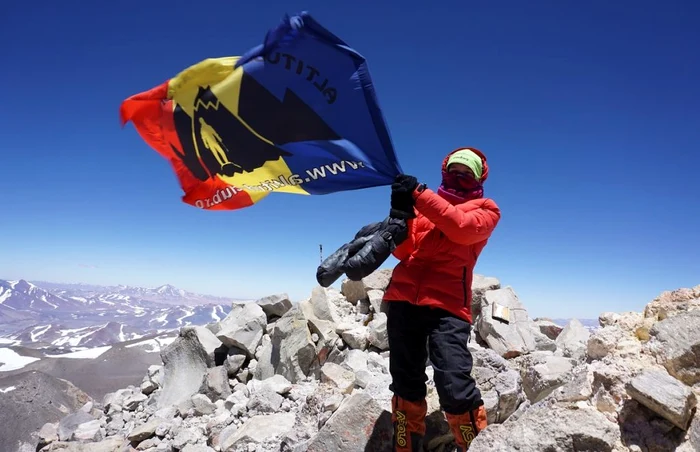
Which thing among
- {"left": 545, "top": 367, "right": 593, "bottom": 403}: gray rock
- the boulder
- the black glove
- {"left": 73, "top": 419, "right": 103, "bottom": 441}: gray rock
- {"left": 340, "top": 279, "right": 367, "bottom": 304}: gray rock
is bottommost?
{"left": 73, "top": 419, "right": 103, "bottom": 441}: gray rock

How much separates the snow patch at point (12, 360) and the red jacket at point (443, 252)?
277 ft

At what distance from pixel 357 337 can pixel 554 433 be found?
5961 mm

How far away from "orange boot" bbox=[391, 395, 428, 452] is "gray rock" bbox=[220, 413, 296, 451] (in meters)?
2.36

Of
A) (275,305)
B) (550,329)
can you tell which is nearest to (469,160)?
(550,329)

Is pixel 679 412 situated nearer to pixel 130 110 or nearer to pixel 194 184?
pixel 194 184

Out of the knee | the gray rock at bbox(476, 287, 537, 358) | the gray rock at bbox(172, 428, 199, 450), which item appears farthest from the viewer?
the gray rock at bbox(476, 287, 537, 358)

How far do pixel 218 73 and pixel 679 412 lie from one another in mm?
5574

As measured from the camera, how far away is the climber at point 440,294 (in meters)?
3.13

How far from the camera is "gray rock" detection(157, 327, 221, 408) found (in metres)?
8.73

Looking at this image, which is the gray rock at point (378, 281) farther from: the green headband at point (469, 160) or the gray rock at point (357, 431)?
the green headband at point (469, 160)

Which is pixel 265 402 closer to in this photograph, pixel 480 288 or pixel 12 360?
pixel 480 288

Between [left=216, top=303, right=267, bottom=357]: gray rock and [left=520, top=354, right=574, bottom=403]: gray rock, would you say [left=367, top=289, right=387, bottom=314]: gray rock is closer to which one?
[left=216, top=303, right=267, bottom=357]: gray rock

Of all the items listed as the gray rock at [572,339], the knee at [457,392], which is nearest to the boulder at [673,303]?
the knee at [457,392]

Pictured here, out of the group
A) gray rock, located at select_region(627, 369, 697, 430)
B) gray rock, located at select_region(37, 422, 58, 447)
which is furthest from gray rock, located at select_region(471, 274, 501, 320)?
gray rock, located at select_region(37, 422, 58, 447)
